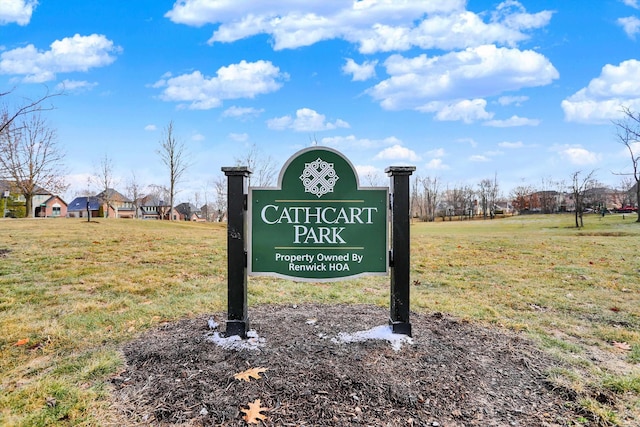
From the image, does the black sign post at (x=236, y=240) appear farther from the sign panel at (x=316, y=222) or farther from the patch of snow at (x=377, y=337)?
the patch of snow at (x=377, y=337)

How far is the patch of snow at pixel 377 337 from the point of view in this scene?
3.40 m

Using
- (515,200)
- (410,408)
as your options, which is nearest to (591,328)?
(410,408)

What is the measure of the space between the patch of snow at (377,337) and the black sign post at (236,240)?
36.9 inches

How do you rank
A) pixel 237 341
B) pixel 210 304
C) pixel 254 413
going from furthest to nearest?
pixel 210 304 < pixel 237 341 < pixel 254 413

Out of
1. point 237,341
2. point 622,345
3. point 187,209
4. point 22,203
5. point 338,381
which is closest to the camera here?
point 338,381

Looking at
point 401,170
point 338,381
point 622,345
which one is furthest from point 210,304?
point 622,345

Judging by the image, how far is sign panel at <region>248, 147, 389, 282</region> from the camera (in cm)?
356

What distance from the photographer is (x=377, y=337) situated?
3.48 metres

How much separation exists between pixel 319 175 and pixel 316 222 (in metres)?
0.45

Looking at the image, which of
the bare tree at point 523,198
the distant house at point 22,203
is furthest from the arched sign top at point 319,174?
the bare tree at point 523,198

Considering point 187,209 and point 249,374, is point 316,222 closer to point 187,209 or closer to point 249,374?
point 249,374

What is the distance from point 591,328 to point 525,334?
996 mm

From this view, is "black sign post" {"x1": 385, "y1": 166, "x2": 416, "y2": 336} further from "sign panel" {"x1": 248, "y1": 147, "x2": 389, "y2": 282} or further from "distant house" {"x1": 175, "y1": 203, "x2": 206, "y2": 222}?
"distant house" {"x1": 175, "y1": 203, "x2": 206, "y2": 222}

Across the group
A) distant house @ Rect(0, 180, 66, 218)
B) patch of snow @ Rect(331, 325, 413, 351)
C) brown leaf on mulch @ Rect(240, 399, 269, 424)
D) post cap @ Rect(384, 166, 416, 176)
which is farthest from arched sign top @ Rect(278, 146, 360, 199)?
distant house @ Rect(0, 180, 66, 218)
